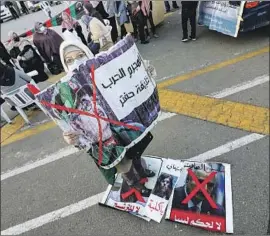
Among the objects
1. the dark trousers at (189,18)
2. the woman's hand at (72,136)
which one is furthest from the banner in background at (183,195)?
the dark trousers at (189,18)

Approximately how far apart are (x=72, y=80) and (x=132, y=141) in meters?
0.72

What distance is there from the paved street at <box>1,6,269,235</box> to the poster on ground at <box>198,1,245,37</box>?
0.37 m

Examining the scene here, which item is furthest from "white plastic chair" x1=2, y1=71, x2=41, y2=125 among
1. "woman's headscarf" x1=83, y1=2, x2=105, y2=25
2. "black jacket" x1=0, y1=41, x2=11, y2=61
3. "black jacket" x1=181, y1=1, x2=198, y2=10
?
"black jacket" x1=181, y1=1, x2=198, y2=10

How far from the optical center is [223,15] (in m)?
5.62

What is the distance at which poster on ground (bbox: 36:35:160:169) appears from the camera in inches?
77.0

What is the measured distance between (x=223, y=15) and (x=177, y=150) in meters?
3.22

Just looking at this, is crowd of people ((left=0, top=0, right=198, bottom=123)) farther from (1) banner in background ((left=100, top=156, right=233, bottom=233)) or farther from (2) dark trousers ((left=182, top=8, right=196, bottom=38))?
(1) banner in background ((left=100, top=156, right=233, bottom=233))

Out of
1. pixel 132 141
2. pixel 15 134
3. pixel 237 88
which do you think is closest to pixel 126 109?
pixel 132 141

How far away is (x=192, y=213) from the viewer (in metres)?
Answer: 3.02

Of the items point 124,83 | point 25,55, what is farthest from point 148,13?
point 124,83

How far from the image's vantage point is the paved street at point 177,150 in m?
3.19

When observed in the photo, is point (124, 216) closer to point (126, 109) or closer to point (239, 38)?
point (126, 109)

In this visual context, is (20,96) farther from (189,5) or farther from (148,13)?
(189,5)

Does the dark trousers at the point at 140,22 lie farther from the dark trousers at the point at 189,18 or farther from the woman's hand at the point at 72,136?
the woman's hand at the point at 72,136
